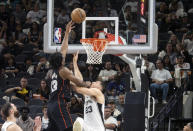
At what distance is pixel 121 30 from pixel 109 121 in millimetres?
1890

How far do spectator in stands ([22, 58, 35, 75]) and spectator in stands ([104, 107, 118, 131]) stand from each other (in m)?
3.45

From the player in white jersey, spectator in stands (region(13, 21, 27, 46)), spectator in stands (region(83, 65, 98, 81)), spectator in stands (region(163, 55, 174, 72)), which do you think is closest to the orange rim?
the player in white jersey

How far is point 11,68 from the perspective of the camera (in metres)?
12.4

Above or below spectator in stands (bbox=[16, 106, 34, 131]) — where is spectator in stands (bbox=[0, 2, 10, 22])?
above

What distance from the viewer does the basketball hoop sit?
7.76 meters

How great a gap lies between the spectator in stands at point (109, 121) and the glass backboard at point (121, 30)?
5.72ft

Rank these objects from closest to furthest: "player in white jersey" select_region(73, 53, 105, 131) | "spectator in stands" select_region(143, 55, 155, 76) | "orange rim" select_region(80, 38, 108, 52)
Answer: "player in white jersey" select_region(73, 53, 105, 131), "orange rim" select_region(80, 38, 108, 52), "spectator in stands" select_region(143, 55, 155, 76)

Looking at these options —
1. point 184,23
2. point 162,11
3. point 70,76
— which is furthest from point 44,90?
point 70,76

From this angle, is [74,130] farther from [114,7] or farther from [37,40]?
[37,40]

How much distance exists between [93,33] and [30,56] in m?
4.94

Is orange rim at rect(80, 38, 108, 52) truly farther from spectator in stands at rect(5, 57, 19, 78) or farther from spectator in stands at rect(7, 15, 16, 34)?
spectator in stands at rect(7, 15, 16, 34)

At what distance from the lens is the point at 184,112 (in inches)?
420

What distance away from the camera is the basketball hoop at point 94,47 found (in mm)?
7762

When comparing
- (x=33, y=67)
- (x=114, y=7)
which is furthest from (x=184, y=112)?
(x=33, y=67)
